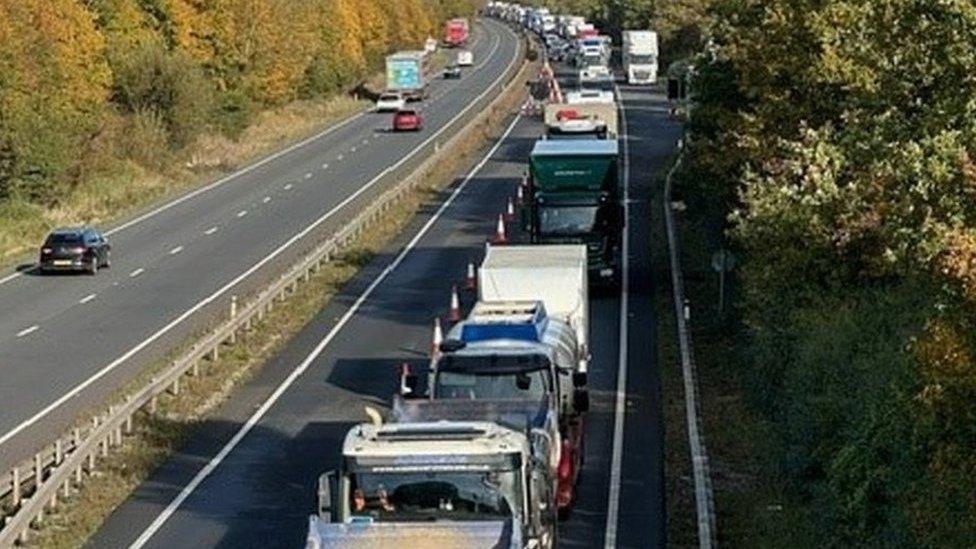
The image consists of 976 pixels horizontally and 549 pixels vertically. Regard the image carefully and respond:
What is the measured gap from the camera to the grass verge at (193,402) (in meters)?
26.5

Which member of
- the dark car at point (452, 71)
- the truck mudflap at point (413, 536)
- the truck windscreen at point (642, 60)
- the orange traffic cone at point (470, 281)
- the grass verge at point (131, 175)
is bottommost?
the dark car at point (452, 71)

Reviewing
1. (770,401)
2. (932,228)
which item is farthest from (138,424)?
(932,228)

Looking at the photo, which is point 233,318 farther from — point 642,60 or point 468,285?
point 642,60

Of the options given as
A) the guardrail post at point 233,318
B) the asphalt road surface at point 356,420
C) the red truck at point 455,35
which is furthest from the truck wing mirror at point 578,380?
the red truck at point 455,35

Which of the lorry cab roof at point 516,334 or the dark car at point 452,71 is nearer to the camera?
the lorry cab roof at point 516,334

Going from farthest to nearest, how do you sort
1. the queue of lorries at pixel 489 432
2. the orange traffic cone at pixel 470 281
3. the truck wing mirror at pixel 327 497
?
the orange traffic cone at pixel 470 281 → the truck wing mirror at pixel 327 497 → the queue of lorries at pixel 489 432

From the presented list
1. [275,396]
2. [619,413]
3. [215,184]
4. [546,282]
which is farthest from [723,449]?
[215,184]

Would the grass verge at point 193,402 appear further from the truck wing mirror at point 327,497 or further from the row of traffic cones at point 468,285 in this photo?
the truck wing mirror at point 327,497

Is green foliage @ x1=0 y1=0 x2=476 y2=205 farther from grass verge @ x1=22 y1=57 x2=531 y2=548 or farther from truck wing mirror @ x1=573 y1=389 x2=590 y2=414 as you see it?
truck wing mirror @ x1=573 y1=389 x2=590 y2=414

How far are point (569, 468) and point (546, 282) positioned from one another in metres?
9.26

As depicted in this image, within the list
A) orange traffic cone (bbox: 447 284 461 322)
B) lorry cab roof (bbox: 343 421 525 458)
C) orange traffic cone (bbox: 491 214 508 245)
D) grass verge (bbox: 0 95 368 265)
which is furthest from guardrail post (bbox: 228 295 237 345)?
lorry cab roof (bbox: 343 421 525 458)

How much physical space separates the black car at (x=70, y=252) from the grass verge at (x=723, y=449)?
14.7 metres

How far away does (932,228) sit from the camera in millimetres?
24594

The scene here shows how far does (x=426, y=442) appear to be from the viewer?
2002 centimetres
